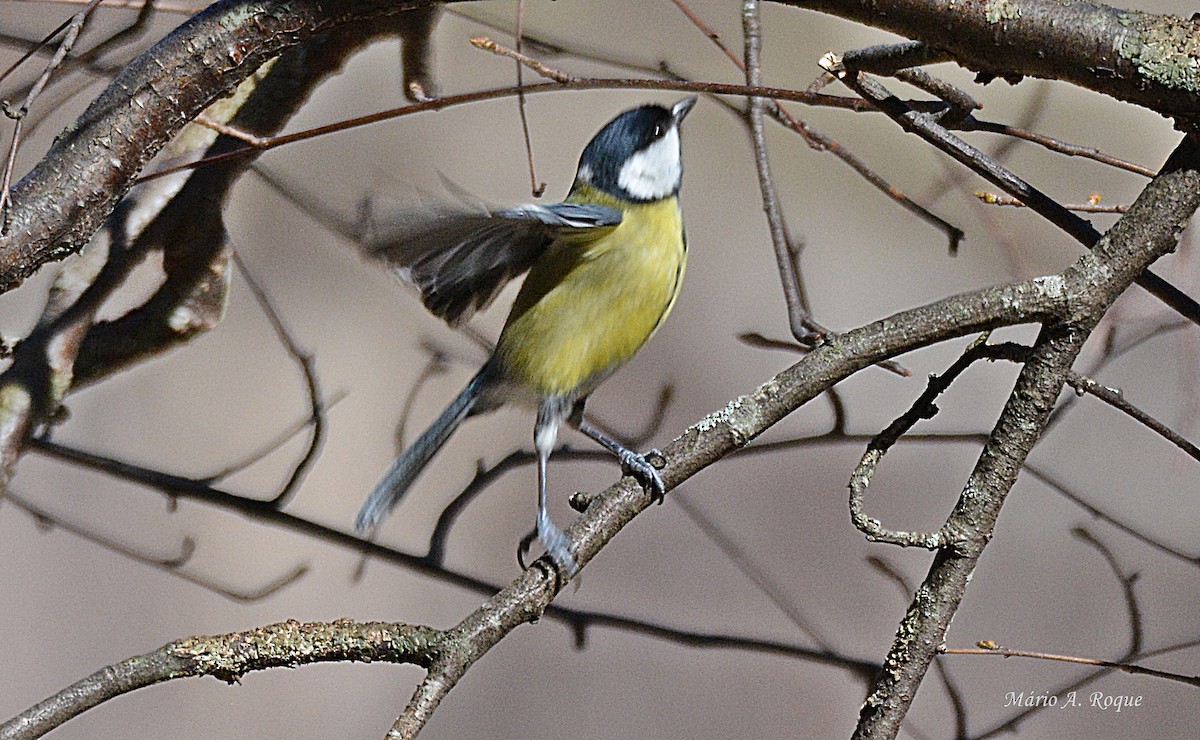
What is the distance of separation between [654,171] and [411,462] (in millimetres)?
216

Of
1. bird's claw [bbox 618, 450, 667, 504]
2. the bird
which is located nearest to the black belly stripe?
the bird

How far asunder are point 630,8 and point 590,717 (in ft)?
1.67

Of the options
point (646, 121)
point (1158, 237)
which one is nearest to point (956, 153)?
point (1158, 237)

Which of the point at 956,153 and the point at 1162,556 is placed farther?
the point at 1162,556

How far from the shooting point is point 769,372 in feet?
2.31

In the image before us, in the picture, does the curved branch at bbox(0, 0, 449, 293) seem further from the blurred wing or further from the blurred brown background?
the blurred brown background

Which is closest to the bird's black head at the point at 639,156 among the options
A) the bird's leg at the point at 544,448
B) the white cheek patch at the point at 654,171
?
the white cheek patch at the point at 654,171

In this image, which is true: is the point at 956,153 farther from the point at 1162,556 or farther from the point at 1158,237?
the point at 1162,556

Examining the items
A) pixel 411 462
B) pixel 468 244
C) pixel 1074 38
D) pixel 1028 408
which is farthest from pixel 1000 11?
pixel 411 462

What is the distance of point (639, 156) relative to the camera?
1.92 feet

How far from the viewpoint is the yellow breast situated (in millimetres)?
550

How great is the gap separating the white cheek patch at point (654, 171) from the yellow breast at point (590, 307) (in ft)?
0.08

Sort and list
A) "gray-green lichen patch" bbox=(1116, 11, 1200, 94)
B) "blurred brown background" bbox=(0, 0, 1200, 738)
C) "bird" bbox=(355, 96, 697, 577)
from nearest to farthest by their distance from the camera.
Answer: "gray-green lichen patch" bbox=(1116, 11, 1200, 94) < "bird" bbox=(355, 96, 697, 577) < "blurred brown background" bbox=(0, 0, 1200, 738)

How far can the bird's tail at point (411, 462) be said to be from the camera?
557 millimetres
